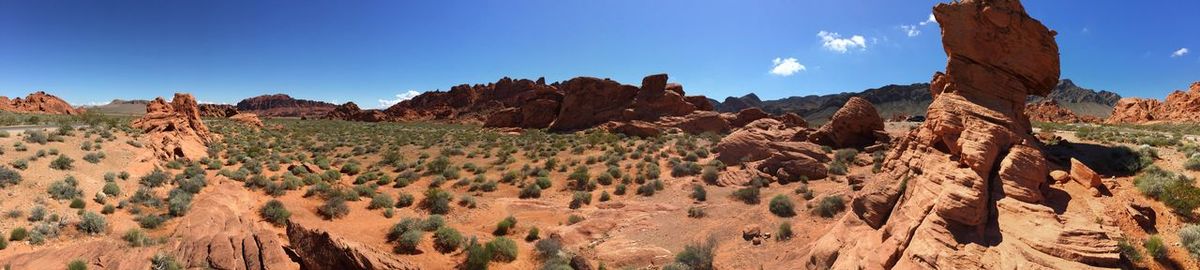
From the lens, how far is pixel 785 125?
88.2ft

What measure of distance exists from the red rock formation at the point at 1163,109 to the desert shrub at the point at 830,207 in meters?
50.1

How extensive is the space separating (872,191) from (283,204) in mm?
Answer: 15637

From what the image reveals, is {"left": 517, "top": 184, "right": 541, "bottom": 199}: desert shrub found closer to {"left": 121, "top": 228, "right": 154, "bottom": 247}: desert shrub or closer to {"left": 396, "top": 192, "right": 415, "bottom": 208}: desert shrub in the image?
{"left": 396, "top": 192, "right": 415, "bottom": 208}: desert shrub

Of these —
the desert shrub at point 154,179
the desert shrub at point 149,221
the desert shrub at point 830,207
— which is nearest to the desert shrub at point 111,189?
the desert shrub at point 154,179

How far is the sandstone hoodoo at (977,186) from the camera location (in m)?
6.22

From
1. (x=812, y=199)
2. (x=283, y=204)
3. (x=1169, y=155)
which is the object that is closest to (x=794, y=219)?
(x=812, y=199)

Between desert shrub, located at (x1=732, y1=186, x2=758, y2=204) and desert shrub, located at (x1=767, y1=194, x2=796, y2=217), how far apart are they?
1391mm

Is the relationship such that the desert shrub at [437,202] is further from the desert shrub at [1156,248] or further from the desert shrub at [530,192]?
the desert shrub at [1156,248]

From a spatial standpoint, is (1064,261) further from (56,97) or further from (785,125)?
(56,97)

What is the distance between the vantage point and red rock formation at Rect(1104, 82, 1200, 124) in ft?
142

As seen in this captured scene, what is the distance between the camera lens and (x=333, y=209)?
14023mm

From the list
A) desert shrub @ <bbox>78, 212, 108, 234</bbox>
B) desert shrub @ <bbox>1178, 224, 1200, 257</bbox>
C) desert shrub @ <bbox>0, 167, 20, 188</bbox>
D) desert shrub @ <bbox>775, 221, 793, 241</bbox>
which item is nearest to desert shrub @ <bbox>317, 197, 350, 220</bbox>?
desert shrub @ <bbox>78, 212, 108, 234</bbox>

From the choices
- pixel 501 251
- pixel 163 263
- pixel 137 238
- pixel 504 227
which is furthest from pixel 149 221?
pixel 501 251

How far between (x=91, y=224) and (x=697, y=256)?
12.8 meters
